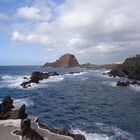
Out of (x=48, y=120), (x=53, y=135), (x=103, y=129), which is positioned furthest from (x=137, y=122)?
(x=53, y=135)

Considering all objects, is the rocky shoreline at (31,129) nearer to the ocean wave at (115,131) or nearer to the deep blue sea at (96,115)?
the deep blue sea at (96,115)

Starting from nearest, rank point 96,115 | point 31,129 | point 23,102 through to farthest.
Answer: point 31,129, point 96,115, point 23,102

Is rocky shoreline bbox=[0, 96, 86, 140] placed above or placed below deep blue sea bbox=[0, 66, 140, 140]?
above

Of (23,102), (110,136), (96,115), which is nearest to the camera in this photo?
Answer: (110,136)

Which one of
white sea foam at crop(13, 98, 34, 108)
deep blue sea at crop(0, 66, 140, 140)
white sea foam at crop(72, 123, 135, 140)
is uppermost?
white sea foam at crop(13, 98, 34, 108)

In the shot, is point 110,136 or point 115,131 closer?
point 110,136

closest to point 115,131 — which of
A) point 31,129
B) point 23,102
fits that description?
point 31,129

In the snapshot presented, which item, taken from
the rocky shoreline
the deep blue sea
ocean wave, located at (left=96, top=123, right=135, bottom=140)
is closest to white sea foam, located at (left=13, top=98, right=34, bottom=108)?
the deep blue sea

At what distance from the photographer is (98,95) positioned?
61.5 meters

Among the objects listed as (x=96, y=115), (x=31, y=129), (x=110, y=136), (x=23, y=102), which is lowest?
(x=110, y=136)

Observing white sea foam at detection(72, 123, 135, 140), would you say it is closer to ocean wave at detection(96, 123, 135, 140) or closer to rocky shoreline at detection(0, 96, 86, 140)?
ocean wave at detection(96, 123, 135, 140)

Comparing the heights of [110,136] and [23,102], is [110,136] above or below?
below

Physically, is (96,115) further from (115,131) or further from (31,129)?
(31,129)

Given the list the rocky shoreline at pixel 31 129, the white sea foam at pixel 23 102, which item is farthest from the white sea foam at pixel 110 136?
the white sea foam at pixel 23 102
